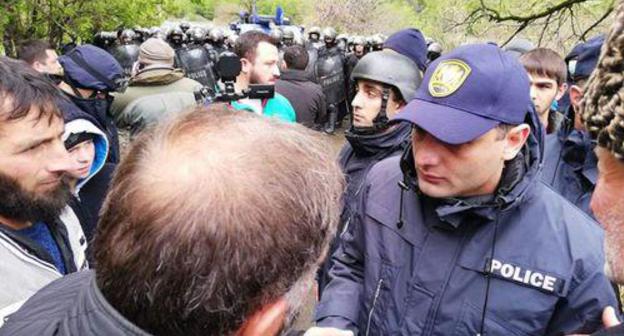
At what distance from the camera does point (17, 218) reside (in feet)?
6.08

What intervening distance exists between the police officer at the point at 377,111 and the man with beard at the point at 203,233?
1.86 metres

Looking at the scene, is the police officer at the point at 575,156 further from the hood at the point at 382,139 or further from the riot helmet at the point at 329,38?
the riot helmet at the point at 329,38

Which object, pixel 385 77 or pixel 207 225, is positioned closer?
pixel 207 225

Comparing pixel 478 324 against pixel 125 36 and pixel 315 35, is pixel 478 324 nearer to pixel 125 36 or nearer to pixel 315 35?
pixel 125 36

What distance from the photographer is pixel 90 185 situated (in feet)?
9.14

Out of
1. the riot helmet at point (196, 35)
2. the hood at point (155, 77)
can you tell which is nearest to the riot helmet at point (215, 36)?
the riot helmet at point (196, 35)

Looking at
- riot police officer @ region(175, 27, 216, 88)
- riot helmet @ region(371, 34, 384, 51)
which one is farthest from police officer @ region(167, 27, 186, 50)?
riot helmet @ region(371, 34, 384, 51)

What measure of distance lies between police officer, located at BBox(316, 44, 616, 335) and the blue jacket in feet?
Result: 3.93

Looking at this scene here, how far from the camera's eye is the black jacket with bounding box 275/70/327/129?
6113mm

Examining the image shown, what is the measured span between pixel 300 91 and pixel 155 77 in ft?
7.05

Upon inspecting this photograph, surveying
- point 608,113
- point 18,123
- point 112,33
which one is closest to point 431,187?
point 608,113

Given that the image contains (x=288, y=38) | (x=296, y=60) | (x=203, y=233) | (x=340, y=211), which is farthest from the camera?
(x=288, y=38)

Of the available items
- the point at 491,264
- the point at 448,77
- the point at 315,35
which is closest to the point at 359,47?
the point at 315,35

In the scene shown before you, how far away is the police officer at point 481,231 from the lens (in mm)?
1559
